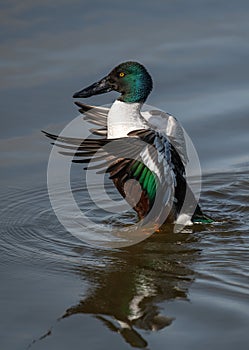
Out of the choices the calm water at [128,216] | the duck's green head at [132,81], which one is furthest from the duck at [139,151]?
the calm water at [128,216]

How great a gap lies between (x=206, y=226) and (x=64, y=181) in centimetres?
126

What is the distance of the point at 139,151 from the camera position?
6078 mm

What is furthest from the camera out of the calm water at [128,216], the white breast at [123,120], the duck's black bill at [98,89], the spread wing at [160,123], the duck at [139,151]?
the duck's black bill at [98,89]

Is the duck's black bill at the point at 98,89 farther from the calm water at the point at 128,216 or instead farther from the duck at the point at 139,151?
the calm water at the point at 128,216

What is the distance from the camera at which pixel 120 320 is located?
498 cm

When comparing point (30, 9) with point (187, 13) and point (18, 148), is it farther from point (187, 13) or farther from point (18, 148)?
point (18, 148)

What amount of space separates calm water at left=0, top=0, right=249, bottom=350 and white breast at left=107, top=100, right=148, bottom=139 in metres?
0.72

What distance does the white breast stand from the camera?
6.54 meters

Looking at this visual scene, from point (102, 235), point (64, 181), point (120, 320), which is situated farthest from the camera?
point (64, 181)

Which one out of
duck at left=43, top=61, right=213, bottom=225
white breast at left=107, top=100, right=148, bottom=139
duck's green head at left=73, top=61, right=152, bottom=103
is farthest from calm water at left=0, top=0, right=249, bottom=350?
duck's green head at left=73, top=61, right=152, bottom=103

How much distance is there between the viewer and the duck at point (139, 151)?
19.7ft

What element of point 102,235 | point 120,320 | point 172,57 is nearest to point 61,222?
point 102,235

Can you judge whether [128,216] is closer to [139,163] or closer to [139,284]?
[139,163]

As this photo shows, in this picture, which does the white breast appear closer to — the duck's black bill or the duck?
the duck
